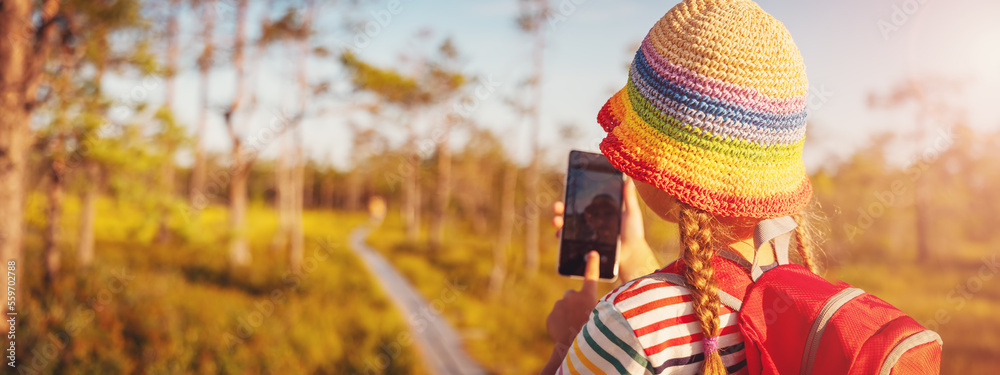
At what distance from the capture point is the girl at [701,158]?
951 mm

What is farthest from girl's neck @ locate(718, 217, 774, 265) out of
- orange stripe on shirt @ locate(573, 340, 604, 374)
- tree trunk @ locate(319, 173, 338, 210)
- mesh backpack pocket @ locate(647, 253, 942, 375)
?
tree trunk @ locate(319, 173, 338, 210)

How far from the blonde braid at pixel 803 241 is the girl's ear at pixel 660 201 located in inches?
14.1

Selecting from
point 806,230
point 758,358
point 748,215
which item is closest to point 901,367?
point 758,358

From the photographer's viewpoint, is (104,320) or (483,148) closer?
(104,320)

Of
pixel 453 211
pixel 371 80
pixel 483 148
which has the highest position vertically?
pixel 371 80

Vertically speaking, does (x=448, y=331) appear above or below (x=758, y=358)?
below

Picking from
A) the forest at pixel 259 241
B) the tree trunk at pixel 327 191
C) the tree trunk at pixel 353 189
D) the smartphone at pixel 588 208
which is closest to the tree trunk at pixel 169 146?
the forest at pixel 259 241

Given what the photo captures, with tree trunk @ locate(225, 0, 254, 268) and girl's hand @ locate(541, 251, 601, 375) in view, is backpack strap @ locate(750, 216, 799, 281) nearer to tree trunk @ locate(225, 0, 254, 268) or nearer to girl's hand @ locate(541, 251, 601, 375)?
girl's hand @ locate(541, 251, 601, 375)

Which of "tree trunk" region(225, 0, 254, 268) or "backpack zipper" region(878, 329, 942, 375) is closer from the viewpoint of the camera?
"backpack zipper" region(878, 329, 942, 375)

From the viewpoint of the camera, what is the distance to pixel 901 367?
89 cm

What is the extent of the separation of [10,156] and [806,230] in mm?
8258

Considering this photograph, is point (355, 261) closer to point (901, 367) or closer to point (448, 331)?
point (448, 331)

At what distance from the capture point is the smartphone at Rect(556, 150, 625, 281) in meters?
1.60

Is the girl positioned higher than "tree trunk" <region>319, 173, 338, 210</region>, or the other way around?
the girl
